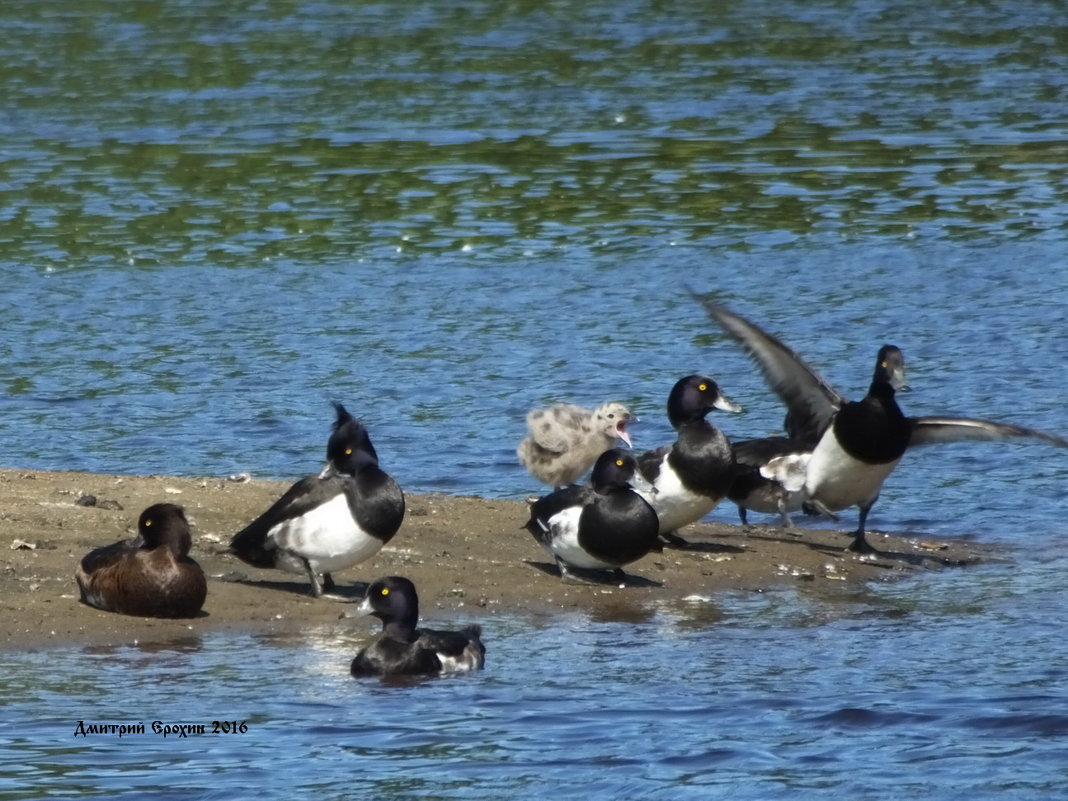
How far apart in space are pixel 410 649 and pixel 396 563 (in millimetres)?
2234

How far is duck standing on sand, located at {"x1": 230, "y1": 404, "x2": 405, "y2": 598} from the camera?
441 inches

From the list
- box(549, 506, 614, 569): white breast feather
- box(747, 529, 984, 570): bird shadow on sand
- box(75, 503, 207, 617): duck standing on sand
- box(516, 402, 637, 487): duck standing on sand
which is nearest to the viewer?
box(75, 503, 207, 617): duck standing on sand

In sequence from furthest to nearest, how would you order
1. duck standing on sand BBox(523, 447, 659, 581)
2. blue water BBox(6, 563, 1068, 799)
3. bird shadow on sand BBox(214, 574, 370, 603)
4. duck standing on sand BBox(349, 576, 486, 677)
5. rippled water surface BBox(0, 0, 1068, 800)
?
duck standing on sand BBox(523, 447, 659, 581) → bird shadow on sand BBox(214, 574, 370, 603) → duck standing on sand BBox(349, 576, 486, 677) → rippled water surface BBox(0, 0, 1068, 800) → blue water BBox(6, 563, 1068, 799)

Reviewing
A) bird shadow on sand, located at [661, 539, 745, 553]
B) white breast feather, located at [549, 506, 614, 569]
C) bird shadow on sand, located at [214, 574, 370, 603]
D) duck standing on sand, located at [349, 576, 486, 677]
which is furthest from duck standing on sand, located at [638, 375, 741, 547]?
duck standing on sand, located at [349, 576, 486, 677]

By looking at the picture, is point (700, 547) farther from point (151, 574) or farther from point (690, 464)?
point (151, 574)

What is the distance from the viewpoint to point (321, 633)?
1088 cm

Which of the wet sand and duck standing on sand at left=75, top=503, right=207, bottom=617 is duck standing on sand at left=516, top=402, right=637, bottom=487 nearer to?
the wet sand

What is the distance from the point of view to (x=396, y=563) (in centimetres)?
1220

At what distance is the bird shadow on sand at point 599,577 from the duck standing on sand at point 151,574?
2282mm

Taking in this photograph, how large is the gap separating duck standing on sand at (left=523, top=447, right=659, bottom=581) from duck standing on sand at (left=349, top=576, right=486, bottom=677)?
1.65m

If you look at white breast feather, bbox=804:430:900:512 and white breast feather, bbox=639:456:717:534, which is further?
white breast feather, bbox=804:430:900:512

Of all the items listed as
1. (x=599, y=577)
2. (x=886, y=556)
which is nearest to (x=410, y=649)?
(x=599, y=577)

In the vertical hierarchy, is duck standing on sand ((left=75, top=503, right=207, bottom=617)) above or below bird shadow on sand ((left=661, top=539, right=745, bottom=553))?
above

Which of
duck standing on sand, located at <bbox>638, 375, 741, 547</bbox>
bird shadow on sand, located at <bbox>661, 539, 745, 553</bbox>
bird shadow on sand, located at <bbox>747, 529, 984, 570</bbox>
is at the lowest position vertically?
bird shadow on sand, located at <bbox>747, 529, 984, 570</bbox>
